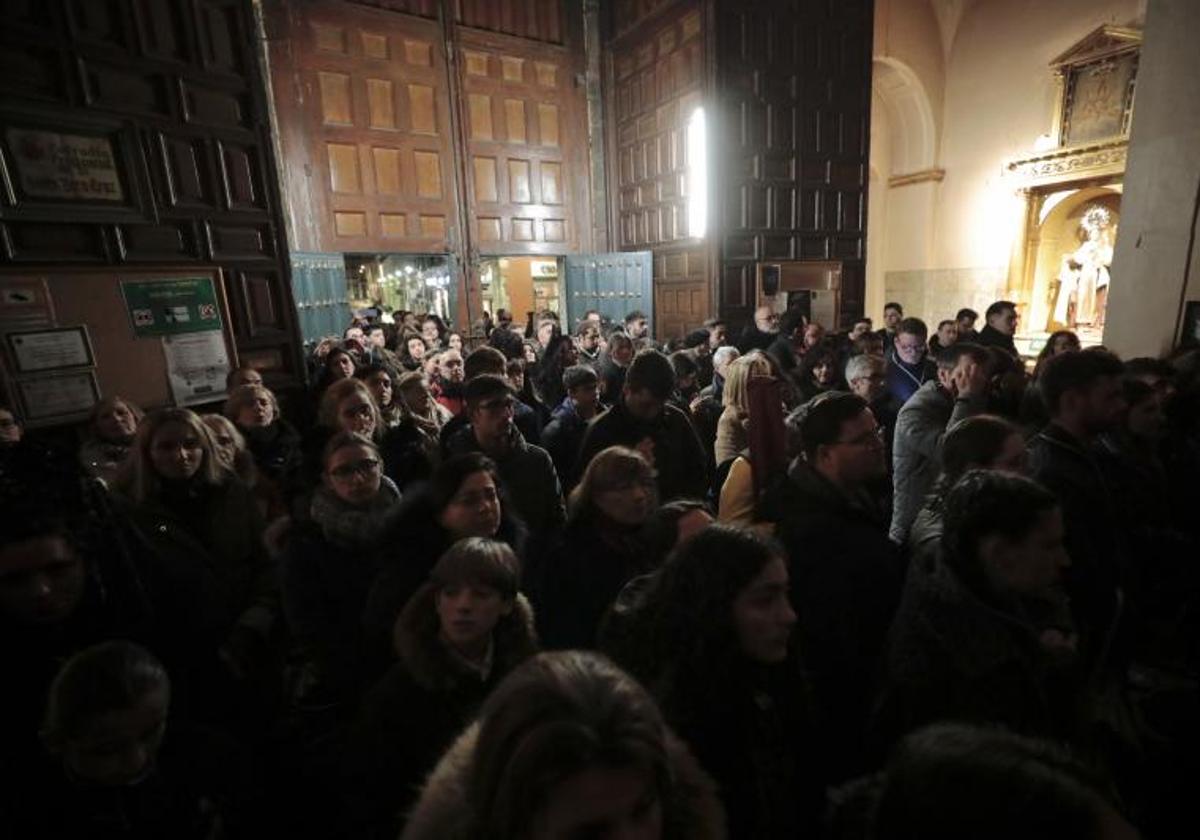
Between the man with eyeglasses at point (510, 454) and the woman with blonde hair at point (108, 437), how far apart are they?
6.51ft

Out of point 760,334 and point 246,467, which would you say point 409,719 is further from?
point 760,334

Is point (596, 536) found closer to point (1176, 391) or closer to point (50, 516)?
point (50, 516)

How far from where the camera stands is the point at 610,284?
11.2m

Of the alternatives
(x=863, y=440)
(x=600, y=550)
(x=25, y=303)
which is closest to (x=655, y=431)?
(x=600, y=550)

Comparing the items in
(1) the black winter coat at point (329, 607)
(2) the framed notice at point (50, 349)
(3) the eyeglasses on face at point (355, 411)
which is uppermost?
(2) the framed notice at point (50, 349)

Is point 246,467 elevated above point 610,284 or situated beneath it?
situated beneath

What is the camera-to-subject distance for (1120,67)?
1144 centimetres

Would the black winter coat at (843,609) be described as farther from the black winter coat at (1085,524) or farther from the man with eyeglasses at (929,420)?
the man with eyeglasses at (929,420)

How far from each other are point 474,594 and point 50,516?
122cm

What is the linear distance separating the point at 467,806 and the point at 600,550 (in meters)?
1.26

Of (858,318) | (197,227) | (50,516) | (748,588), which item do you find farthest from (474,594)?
(858,318)

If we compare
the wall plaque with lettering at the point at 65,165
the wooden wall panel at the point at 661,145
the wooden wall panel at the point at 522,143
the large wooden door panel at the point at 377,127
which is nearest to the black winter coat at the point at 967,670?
the wall plaque with lettering at the point at 65,165

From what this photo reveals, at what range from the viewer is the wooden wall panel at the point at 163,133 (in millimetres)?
3865

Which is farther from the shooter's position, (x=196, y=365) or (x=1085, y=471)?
(x=196, y=365)
